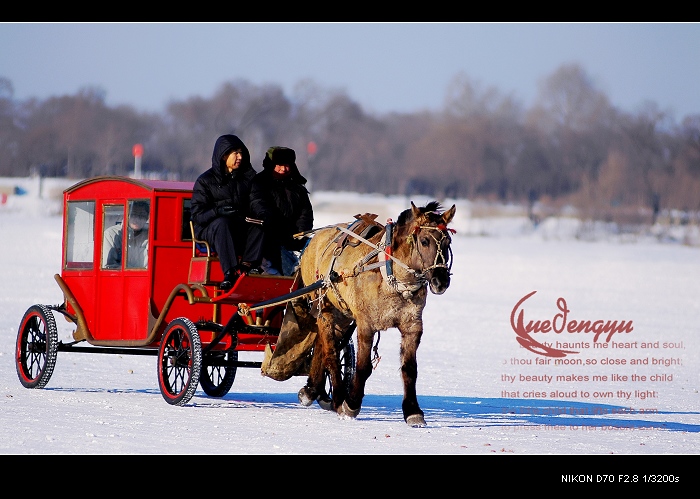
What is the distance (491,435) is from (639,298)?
16.0m

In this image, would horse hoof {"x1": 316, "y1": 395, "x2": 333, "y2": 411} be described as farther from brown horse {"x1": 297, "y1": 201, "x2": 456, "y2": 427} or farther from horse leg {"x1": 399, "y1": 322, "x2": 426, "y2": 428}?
horse leg {"x1": 399, "y1": 322, "x2": 426, "y2": 428}

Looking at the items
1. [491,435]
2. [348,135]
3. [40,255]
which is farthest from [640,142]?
[491,435]

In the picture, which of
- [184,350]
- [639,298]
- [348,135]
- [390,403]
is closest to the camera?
[184,350]

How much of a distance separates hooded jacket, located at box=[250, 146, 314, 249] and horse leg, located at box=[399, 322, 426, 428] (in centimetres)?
171

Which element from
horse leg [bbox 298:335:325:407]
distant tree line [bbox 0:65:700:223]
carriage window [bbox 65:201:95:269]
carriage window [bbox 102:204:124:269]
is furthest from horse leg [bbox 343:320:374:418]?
distant tree line [bbox 0:65:700:223]

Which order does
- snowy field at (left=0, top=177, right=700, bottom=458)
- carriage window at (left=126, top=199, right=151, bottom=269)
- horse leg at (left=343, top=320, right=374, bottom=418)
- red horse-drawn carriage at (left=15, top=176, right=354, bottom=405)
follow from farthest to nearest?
carriage window at (left=126, top=199, right=151, bottom=269), red horse-drawn carriage at (left=15, top=176, right=354, bottom=405), horse leg at (left=343, top=320, right=374, bottom=418), snowy field at (left=0, top=177, right=700, bottom=458)

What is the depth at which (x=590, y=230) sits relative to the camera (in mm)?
43969

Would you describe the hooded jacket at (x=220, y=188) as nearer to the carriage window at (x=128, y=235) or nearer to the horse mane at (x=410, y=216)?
the carriage window at (x=128, y=235)

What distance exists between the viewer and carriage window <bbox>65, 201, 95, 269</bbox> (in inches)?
478

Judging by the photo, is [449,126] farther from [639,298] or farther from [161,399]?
[161,399]

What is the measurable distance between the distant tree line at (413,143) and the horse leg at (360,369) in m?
42.3

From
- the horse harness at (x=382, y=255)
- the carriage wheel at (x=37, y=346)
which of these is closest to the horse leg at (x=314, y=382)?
the horse harness at (x=382, y=255)

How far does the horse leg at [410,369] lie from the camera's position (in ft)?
32.9

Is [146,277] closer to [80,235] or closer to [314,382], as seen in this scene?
[80,235]
